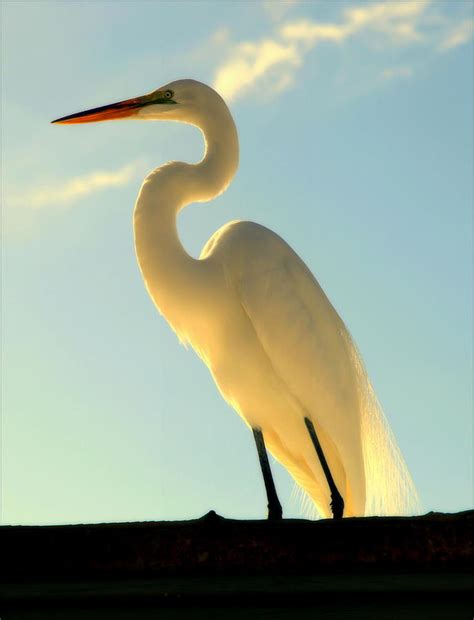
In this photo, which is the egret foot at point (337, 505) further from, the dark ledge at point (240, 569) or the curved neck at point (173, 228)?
the dark ledge at point (240, 569)

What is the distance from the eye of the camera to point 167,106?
6539mm

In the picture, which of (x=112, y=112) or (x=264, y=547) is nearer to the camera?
(x=264, y=547)

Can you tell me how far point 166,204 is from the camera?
233 inches

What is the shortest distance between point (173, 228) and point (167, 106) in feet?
3.32

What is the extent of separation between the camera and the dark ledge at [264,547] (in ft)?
7.87

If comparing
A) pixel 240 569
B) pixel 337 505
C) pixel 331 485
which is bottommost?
pixel 240 569

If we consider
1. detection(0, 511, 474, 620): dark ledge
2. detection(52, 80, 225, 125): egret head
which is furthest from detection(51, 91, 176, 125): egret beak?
detection(0, 511, 474, 620): dark ledge

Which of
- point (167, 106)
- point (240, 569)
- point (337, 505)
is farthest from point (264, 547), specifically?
point (167, 106)

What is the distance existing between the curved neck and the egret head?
39 cm

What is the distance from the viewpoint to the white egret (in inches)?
235

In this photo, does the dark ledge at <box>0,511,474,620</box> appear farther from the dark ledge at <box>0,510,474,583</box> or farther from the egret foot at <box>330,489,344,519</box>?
the egret foot at <box>330,489,344,519</box>

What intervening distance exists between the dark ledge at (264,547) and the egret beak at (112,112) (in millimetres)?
4502

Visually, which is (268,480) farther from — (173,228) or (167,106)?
(167,106)

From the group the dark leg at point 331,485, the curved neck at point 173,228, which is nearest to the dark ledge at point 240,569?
the curved neck at point 173,228
